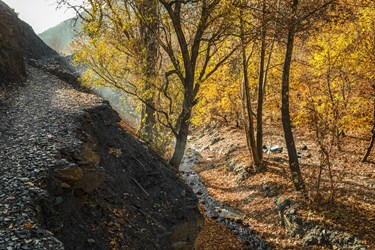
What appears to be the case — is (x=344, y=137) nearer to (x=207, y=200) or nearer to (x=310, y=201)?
(x=310, y=201)

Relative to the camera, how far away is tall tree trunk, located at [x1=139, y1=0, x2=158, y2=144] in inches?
510

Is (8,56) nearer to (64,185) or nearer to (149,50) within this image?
(149,50)

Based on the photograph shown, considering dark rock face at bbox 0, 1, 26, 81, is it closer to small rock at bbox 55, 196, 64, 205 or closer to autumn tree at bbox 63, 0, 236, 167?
autumn tree at bbox 63, 0, 236, 167

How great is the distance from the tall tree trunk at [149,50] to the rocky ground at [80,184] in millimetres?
2474

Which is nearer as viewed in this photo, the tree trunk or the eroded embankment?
the eroded embankment

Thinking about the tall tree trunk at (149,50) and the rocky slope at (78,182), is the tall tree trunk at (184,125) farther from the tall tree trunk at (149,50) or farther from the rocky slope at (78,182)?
the tall tree trunk at (149,50)

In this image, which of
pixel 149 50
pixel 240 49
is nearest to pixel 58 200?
pixel 149 50

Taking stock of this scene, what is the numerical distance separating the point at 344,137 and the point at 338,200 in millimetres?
9019

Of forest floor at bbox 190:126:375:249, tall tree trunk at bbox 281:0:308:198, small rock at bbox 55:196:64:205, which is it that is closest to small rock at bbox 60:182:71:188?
small rock at bbox 55:196:64:205

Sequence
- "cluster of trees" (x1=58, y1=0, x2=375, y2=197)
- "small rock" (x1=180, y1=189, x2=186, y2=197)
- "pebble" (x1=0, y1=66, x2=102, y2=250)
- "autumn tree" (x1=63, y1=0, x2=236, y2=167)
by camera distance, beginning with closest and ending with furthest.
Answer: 1. "pebble" (x1=0, y1=66, x2=102, y2=250)
2. "cluster of trees" (x1=58, y1=0, x2=375, y2=197)
3. "small rock" (x1=180, y1=189, x2=186, y2=197)
4. "autumn tree" (x1=63, y1=0, x2=236, y2=167)

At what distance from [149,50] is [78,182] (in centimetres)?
963

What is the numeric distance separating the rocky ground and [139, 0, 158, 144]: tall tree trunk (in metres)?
2.47

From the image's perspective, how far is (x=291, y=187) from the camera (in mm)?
14180

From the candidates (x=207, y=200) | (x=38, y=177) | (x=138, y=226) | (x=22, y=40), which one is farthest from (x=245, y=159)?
(x=22, y=40)
